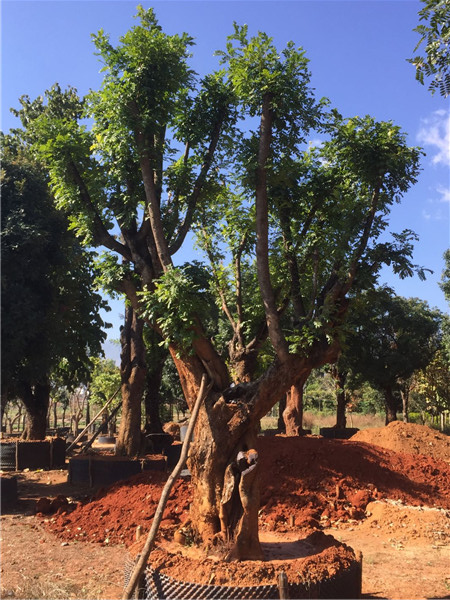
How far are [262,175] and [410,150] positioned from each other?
2356mm

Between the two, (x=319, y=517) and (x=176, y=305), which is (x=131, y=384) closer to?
(x=319, y=517)

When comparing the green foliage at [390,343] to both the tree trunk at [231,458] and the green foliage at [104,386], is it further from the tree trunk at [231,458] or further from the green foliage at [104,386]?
the tree trunk at [231,458]

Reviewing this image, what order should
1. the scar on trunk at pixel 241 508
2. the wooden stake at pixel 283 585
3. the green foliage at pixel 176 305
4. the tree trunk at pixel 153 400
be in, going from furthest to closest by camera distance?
the tree trunk at pixel 153 400 → the green foliage at pixel 176 305 → the scar on trunk at pixel 241 508 → the wooden stake at pixel 283 585

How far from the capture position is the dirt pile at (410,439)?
48.1 feet

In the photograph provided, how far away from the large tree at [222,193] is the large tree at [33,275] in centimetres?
356

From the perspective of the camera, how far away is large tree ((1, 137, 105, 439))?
11328mm

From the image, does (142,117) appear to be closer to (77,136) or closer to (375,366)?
(77,136)

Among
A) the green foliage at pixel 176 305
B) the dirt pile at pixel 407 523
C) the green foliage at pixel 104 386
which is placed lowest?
the dirt pile at pixel 407 523

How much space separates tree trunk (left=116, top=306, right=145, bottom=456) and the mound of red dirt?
10.9 ft

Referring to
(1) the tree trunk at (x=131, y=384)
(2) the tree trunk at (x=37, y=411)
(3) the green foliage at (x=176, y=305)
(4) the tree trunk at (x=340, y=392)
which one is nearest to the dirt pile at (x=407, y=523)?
(3) the green foliage at (x=176, y=305)

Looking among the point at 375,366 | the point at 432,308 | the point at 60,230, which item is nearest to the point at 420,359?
the point at 375,366

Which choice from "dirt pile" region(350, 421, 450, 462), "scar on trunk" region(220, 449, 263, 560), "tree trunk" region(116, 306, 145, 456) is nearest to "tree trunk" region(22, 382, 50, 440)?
"tree trunk" region(116, 306, 145, 456)

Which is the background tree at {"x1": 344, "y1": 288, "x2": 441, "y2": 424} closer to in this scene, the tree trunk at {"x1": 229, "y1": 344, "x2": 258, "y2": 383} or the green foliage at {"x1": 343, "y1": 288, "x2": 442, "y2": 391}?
the green foliage at {"x1": 343, "y1": 288, "x2": 442, "y2": 391}

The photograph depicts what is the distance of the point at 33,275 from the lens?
39.1 feet
